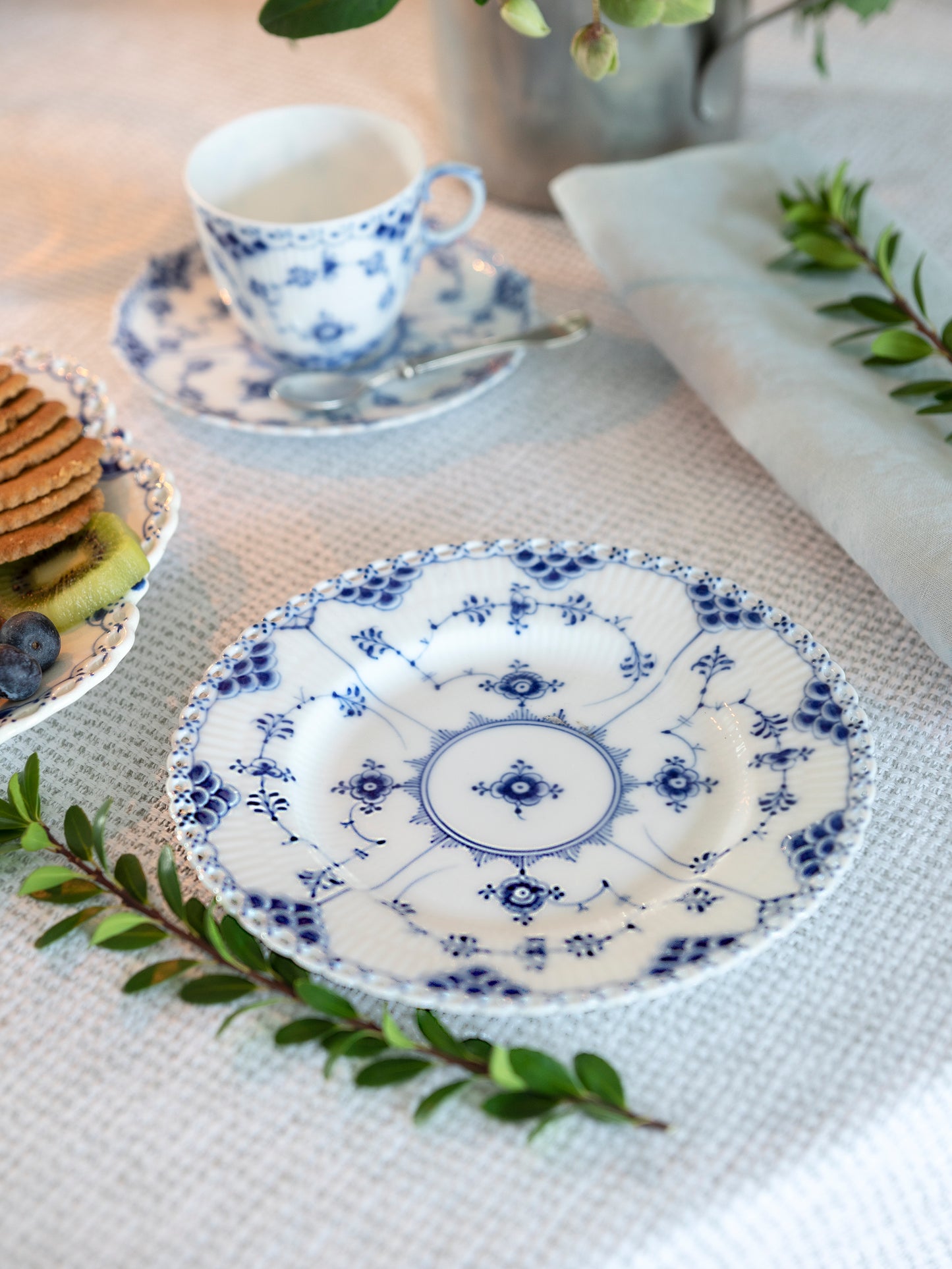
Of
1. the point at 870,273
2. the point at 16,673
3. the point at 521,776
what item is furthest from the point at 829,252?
the point at 16,673

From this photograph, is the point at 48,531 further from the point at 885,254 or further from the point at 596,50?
the point at 885,254

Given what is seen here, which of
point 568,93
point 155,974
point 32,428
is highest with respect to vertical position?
point 568,93

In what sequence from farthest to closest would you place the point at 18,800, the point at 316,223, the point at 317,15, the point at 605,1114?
the point at 316,223, the point at 317,15, the point at 18,800, the point at 605,1114

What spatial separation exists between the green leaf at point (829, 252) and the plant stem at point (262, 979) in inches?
20.9

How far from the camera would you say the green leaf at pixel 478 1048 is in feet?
1.34

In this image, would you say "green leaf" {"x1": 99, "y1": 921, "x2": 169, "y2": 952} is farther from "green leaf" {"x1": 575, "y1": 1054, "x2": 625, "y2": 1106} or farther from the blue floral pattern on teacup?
the blue floral pattern on teacup

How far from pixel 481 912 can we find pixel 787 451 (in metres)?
0.31

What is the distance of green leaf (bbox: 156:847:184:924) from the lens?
46 centimetres

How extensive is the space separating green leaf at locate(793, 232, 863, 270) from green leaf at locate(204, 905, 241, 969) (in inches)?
20.9

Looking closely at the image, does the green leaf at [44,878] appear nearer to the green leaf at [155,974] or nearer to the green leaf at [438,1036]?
the green leaf at [155,974]

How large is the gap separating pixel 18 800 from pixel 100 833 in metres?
0.05

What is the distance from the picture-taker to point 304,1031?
1.39 feet

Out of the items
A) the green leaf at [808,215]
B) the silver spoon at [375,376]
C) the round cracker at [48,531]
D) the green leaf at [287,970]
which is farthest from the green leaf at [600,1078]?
the green leaf at [808,215]

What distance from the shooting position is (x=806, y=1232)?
40cm
